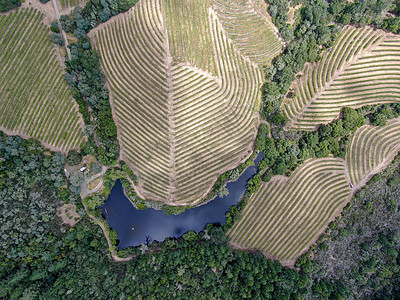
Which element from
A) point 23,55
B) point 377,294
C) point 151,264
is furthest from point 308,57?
point 23,55

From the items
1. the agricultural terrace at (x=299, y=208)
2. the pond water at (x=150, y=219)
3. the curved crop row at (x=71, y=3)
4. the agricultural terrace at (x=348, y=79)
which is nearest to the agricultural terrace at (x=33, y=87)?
the curved crop row at (x=71, y=3)

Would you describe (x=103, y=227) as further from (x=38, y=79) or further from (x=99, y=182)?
(x=38, y=79)

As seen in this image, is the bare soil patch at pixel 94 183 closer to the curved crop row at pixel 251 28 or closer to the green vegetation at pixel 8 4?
the green vegetation at pixel 8 4

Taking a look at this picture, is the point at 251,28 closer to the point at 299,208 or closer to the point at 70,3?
the point at 70,3

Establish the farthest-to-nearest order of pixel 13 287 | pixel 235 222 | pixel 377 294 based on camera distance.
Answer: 1. pixel 235 222
2. pixel 377 294
3. pixel 13 287

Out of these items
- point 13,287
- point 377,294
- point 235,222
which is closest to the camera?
point 13,287

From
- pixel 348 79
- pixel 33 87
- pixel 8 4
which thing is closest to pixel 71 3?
pixel 8 4
